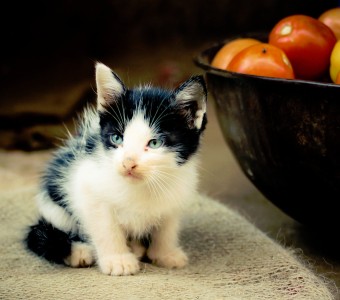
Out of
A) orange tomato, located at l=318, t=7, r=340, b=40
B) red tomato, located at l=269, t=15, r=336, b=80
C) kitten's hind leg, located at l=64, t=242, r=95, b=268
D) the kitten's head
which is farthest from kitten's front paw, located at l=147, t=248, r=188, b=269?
orange tomato, located at l=318, t=7, r=340, b=40

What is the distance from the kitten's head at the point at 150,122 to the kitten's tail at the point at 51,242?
0.30 metres

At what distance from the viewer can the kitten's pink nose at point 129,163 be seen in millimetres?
1146

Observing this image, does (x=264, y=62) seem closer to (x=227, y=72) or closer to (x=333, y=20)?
(x=227, y=72)

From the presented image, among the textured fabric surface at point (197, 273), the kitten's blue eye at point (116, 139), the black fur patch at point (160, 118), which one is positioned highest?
the black fur patch at point (160, 118)

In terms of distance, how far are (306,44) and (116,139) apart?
2.34ft

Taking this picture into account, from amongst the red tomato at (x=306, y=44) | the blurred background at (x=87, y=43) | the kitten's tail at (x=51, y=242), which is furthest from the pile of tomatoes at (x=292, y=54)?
the blurred background at (x=87, y=43)

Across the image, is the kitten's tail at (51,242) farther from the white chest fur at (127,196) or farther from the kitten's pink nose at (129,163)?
the kitten's pink nose at (129,163)

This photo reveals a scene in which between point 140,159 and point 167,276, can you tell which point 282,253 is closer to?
point 167,276

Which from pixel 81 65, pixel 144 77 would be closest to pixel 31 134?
pixel 81 65

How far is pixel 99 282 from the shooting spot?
1251mm

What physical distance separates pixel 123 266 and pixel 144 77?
6.81ft

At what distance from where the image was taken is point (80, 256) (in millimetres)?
1367

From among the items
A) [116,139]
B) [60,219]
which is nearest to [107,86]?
[116,139]

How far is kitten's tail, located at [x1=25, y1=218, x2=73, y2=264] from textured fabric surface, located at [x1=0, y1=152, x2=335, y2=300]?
0.03 m
